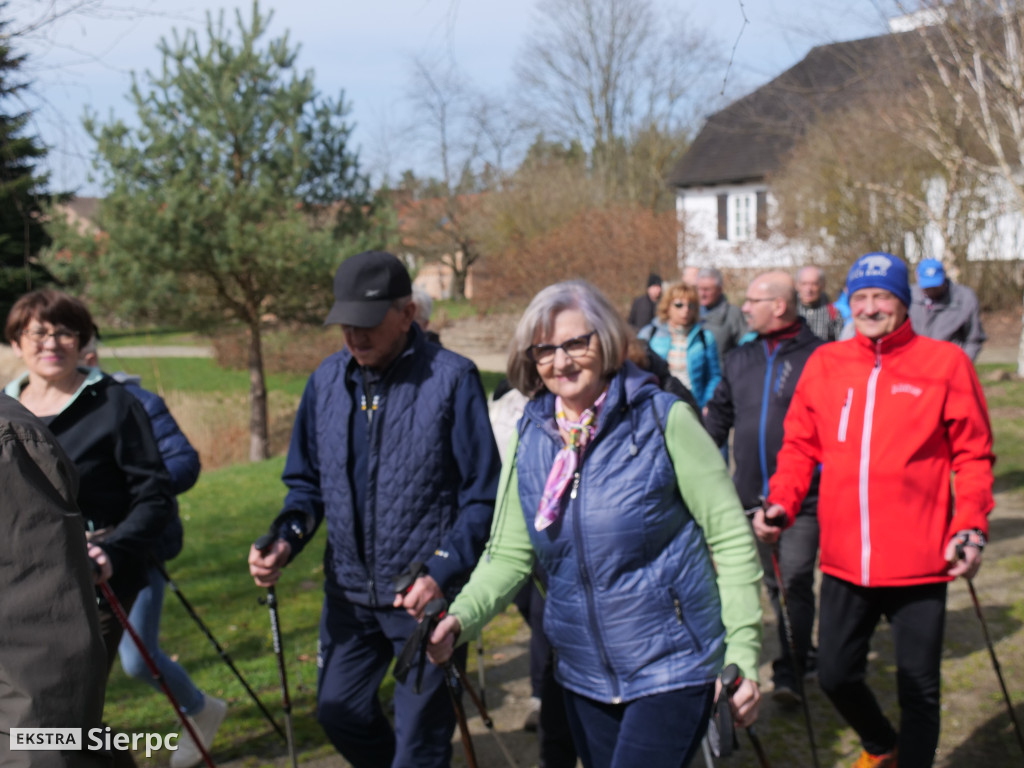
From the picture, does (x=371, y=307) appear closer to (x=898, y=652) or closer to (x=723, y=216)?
(x=898, y=652)

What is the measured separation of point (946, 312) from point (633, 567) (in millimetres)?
6025

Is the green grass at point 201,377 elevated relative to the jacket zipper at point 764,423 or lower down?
lower down

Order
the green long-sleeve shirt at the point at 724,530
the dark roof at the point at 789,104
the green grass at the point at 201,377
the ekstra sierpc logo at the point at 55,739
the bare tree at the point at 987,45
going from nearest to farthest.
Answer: the ekstra sierpc logo at the point at 55,739, the green long-sleeve shirt at the point at 724,530, the bare tree at the point at 987,45, the dark roof at the point at 789,104, the green grass at the point at 201,377

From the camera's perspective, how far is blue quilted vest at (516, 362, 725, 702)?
275cm

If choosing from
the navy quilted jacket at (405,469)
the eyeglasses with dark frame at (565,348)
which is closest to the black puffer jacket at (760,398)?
the navy quilted jacket at (405,469)

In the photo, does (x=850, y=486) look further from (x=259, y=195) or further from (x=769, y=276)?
(x=259, y=195)

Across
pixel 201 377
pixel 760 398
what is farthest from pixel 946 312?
pixel 201 377

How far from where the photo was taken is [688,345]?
705 cm

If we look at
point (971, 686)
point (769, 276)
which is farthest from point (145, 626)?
point (971, 686)

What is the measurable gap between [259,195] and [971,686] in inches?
620

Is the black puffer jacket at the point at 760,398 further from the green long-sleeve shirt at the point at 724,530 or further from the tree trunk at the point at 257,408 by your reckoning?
the tree trunk at the point at 257,408

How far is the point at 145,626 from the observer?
4.44m

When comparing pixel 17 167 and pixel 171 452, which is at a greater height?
pixel 17 167

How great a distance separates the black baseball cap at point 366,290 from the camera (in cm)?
344
